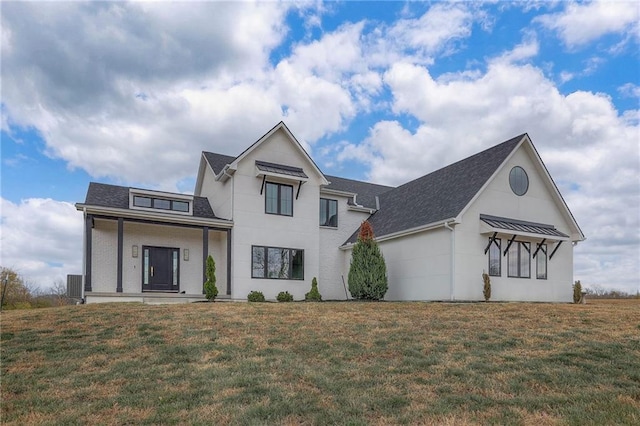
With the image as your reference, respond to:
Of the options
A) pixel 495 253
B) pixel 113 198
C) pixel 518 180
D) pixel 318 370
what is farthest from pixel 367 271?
pixel 318 370

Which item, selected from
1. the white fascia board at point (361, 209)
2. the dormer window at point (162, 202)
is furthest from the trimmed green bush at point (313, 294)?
the dormer window at point (162, 202)

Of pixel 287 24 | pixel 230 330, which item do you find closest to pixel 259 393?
pixel 230 330

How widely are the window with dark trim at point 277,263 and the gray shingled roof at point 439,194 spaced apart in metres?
3.50

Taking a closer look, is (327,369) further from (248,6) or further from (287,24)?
(287,24)

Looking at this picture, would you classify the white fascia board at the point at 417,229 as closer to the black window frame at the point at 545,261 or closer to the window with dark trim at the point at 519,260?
the window with dark trim at the point at 519,260

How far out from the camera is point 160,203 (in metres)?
19.3

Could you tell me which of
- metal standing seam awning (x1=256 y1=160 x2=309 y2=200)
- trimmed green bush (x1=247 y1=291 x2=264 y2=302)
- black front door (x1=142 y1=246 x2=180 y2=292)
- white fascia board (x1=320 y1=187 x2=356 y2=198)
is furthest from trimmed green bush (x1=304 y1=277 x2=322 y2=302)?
black front door (x1=142 y1=246 x2=180 y2=292)

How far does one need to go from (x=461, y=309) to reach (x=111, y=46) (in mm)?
13472

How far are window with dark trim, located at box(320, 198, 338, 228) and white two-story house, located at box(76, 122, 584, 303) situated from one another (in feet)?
2.29

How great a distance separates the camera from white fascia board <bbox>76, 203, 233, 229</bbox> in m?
17.1

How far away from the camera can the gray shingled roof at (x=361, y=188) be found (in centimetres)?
2492

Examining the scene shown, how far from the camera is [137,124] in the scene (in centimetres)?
1908

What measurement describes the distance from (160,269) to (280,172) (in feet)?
21.9

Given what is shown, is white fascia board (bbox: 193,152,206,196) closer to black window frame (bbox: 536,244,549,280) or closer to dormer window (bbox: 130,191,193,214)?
dormer window (bbox: 130,191,193,214)
